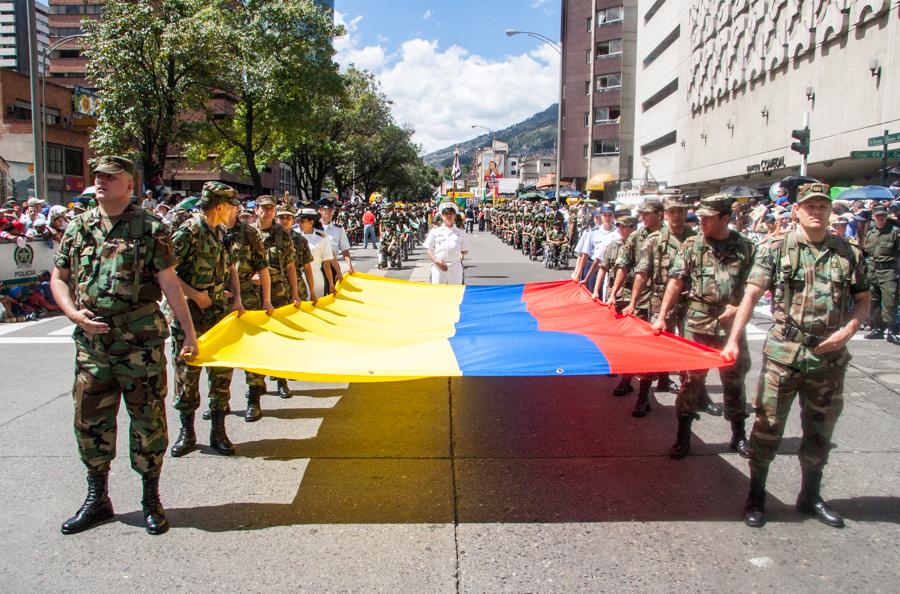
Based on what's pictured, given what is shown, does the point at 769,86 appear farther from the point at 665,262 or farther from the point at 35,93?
the point at 665,262

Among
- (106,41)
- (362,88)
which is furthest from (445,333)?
(362,88)

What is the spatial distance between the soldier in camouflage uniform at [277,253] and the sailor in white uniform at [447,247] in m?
2.57

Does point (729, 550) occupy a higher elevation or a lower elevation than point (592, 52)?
lower

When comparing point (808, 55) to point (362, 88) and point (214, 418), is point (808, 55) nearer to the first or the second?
point (214, 418)

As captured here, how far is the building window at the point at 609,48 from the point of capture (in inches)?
2680

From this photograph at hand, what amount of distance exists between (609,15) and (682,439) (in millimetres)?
69257

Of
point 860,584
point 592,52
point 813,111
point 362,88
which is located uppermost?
point 592,52

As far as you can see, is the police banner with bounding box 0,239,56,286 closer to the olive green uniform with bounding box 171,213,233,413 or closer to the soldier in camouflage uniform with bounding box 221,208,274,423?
the soldier in camouflage uniform with bounding box 221,208,274,423

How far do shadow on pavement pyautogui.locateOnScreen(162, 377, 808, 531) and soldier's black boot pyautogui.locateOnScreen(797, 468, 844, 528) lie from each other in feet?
0.45

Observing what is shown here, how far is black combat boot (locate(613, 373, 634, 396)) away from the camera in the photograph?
7.77 metres

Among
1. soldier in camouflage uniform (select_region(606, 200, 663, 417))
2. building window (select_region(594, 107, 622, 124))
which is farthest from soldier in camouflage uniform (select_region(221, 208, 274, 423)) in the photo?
building window (select_region(594, 107, 622, 124))

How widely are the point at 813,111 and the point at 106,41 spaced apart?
27.0 metres

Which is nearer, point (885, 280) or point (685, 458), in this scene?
point (685, 458)

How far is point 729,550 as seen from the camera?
4.24 meters
